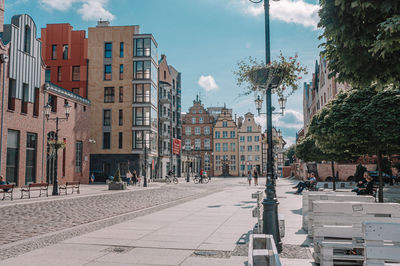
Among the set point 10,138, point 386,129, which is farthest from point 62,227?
A: point 10,138

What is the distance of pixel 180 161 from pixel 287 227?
54.2 metres

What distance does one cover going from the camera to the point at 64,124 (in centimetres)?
3422

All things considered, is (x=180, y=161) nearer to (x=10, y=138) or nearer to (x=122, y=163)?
(x=122, y=163)

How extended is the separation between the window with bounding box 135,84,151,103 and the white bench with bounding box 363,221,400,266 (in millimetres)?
42524

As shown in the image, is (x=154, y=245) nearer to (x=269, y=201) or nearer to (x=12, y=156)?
(x=269, y=201)

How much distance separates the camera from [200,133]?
80125 millimetres

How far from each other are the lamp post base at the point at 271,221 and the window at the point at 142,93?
39546 mm

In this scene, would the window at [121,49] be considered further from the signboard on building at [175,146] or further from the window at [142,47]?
the signboard on building at [175,146]

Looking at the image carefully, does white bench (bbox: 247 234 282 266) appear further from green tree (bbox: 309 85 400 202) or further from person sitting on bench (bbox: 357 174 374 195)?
person sitting on bench (bbox: 357 174 374 195)

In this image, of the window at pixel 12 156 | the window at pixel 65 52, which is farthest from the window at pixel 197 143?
the window at pixel 12 156

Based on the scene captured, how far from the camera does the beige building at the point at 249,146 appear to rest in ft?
264

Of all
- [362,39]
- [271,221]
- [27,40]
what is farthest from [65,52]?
[362,39]

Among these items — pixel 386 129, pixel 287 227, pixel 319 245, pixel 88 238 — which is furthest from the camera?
pixel 386 129

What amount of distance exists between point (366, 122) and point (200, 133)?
2716 inches
